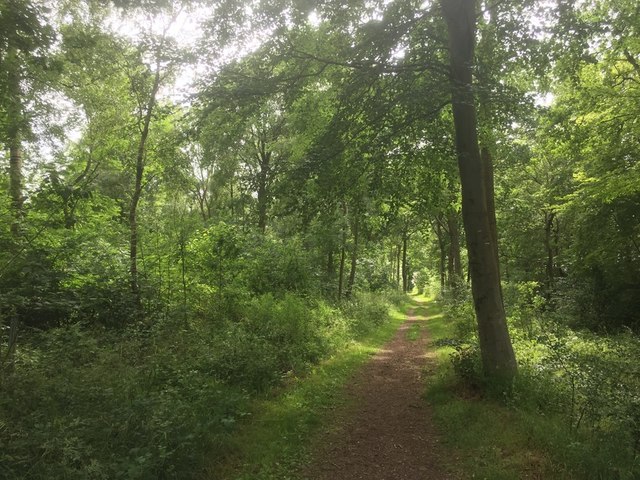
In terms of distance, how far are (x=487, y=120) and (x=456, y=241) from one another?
16.1 m

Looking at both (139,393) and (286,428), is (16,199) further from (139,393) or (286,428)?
(286,428)

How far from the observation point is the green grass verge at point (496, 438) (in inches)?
204

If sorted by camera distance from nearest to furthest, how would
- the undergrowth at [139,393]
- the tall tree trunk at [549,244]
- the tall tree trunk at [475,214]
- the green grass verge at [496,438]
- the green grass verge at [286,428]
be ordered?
the undergrowth at [139,393] < the green grass verge at [496,438] < the green grass verge at [286,428] < the tall tree trunk at [475,214] < the tall tree trunk at [549,244]

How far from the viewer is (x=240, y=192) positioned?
820 cm

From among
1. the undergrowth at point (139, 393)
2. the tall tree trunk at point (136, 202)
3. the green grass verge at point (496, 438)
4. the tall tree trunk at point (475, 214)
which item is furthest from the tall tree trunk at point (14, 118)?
the green grass verge at point (496, 438)

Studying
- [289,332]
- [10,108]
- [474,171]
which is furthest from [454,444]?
[10,108]

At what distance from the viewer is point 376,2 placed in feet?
28.8

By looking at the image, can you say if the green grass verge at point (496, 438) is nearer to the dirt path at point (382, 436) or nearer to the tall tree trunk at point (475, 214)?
the dirt path at point (382, 436)

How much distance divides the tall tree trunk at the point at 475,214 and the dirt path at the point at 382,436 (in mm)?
1878

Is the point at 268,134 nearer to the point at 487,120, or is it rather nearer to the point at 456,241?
the point at 456,241

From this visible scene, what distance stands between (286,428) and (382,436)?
167 cm

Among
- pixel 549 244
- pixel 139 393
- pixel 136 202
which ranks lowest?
pixel 139 393

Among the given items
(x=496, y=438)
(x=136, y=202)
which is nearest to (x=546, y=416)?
(x=496, y=438)

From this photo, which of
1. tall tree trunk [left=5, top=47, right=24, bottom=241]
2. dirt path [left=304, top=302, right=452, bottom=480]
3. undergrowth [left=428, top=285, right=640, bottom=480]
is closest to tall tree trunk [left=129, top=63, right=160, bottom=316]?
tall tree trunk [left=5, top=47, right=24, bottom=241]
